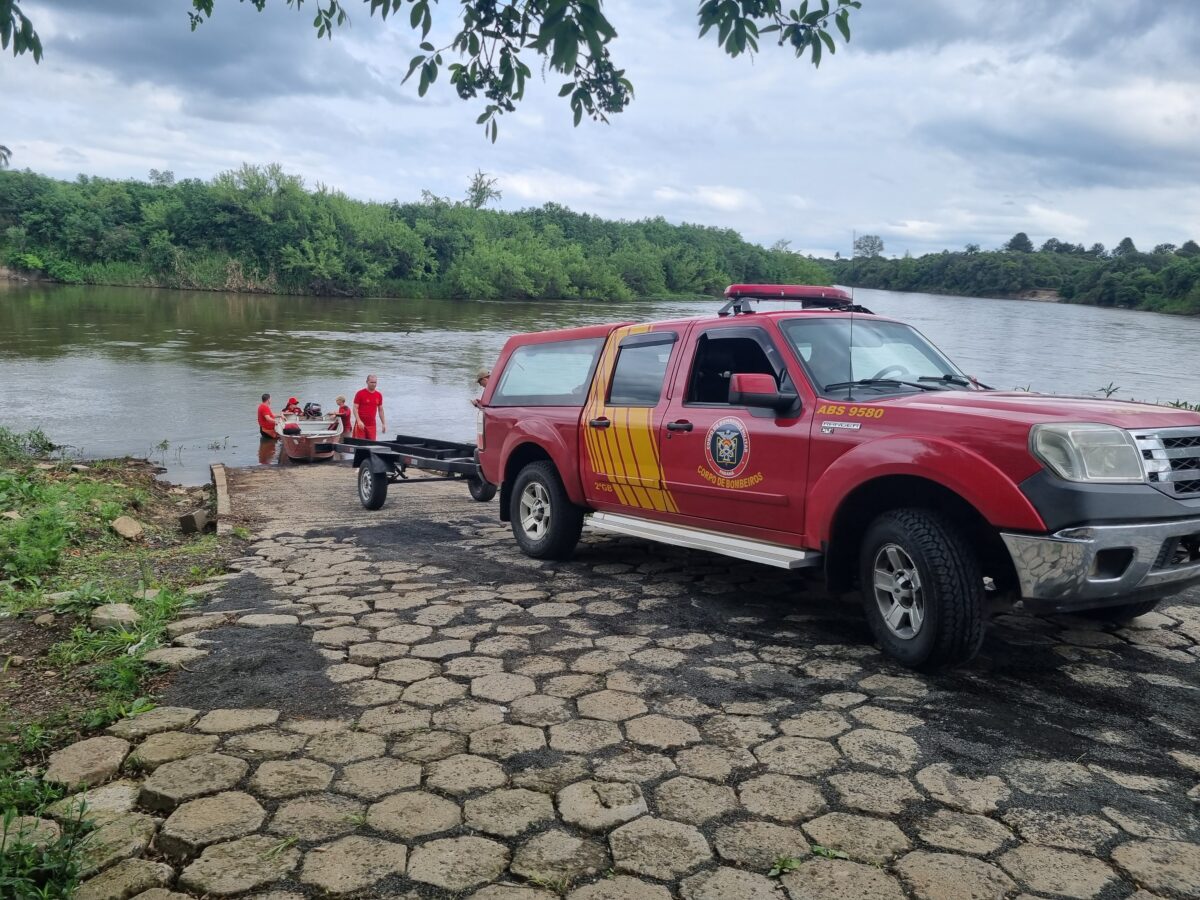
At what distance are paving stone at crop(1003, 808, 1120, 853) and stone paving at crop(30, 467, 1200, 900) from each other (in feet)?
0.04

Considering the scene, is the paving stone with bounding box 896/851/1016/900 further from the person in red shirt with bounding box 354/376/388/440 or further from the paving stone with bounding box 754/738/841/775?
the person in red shirt with bounding box 354/376/388/440

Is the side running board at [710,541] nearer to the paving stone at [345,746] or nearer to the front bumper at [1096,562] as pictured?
the front bumper at [1096,562]

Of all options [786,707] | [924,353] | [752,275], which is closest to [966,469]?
[786,707]

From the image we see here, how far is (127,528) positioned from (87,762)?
568 cm

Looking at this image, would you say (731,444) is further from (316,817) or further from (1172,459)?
(316,817)

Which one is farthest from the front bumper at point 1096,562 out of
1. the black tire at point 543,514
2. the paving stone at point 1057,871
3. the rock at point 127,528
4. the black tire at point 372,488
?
the black tire at point 372,488

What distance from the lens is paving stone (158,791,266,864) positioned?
303 cm

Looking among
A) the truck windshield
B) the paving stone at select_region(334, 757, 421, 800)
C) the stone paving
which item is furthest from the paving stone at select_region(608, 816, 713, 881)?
the truck windshield

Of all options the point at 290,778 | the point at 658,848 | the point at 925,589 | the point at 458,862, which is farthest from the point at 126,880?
the point at 925,589

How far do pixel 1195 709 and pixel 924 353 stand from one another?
7.99 ft

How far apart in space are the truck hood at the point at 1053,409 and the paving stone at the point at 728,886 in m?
2.35

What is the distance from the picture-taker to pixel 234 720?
3.98 metres

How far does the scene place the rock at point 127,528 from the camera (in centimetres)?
861

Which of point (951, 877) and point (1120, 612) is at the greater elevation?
point (1120, 612)
